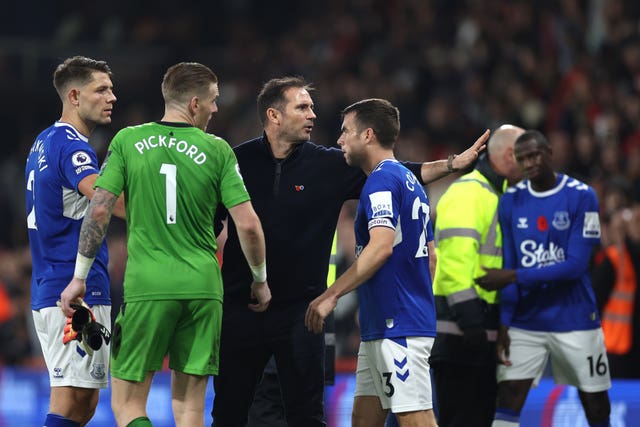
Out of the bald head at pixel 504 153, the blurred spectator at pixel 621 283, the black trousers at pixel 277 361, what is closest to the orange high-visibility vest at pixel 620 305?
the blurred spectator at pixel 621 283

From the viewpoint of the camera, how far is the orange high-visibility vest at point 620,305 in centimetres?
1012

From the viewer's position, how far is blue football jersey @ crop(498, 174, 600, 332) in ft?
26.6

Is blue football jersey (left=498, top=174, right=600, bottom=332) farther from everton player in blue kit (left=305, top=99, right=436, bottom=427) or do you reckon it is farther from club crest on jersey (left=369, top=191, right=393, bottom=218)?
club crest on jersey (left=369, top=191, right=393, bottom=218)

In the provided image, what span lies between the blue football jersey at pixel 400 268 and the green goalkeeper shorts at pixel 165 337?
2.98 feet

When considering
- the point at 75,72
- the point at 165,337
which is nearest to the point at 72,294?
the point at 165,337

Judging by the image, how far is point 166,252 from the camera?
6.31 meters

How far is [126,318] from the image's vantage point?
20.7 feet

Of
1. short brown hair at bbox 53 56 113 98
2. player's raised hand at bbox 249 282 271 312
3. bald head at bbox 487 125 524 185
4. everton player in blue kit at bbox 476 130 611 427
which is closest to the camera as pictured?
player's raised hand at bbox 249 282 271 312

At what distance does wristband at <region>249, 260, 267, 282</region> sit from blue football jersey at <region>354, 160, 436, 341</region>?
61 centimetres

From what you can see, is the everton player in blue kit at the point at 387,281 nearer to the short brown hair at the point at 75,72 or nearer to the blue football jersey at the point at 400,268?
the blue football jersey at the point at 400,268

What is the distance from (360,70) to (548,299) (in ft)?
29.7

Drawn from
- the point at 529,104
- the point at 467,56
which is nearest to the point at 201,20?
the point at 467,56

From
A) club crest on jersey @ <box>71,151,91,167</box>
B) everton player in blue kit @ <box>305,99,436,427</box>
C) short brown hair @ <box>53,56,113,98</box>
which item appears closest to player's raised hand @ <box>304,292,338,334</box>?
everton player in blue kit @ <box>305,99,436,427</box>

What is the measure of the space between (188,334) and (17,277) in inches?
379
